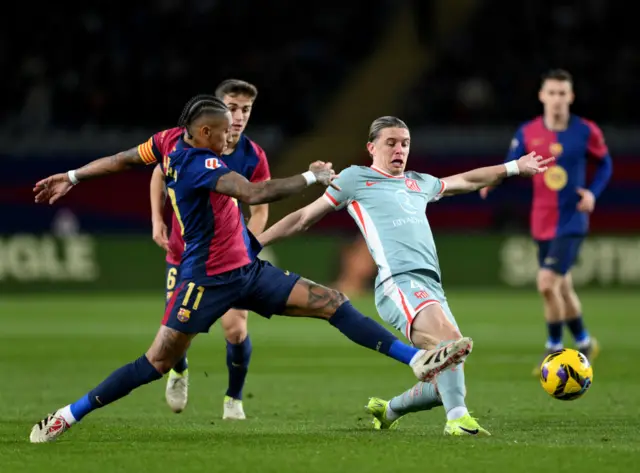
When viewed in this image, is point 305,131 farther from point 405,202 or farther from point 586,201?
point 405,202

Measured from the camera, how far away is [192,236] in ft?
26.0

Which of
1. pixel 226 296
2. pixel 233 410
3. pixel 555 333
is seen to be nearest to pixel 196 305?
pixel 226 296

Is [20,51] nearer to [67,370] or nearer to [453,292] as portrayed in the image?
[453,292]

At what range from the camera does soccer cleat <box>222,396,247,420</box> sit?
9191 mm

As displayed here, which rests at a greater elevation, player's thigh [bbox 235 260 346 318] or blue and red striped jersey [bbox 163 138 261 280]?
blue and red striped jersey [bbox 163 138 261 280]

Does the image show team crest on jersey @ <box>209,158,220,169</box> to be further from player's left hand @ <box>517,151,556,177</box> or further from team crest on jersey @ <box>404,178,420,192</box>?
player's left hand @ <box>517,151,556,177</box>

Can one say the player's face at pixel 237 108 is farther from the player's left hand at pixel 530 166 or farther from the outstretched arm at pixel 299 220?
the player's left hand at pixel 530 166

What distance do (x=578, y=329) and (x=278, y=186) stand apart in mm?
6709

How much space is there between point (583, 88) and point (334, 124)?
245 inches

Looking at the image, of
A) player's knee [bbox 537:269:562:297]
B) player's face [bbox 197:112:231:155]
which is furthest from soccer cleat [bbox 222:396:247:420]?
player's knee [bbox 537:269:562:297]

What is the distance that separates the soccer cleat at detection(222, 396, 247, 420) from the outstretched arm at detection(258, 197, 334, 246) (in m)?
1.60

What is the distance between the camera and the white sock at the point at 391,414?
324 inches

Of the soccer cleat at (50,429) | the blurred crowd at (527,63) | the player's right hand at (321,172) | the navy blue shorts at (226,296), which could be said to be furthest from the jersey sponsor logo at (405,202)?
the blurred crowd at (527,63)

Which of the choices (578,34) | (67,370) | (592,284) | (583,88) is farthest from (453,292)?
(67,370)
